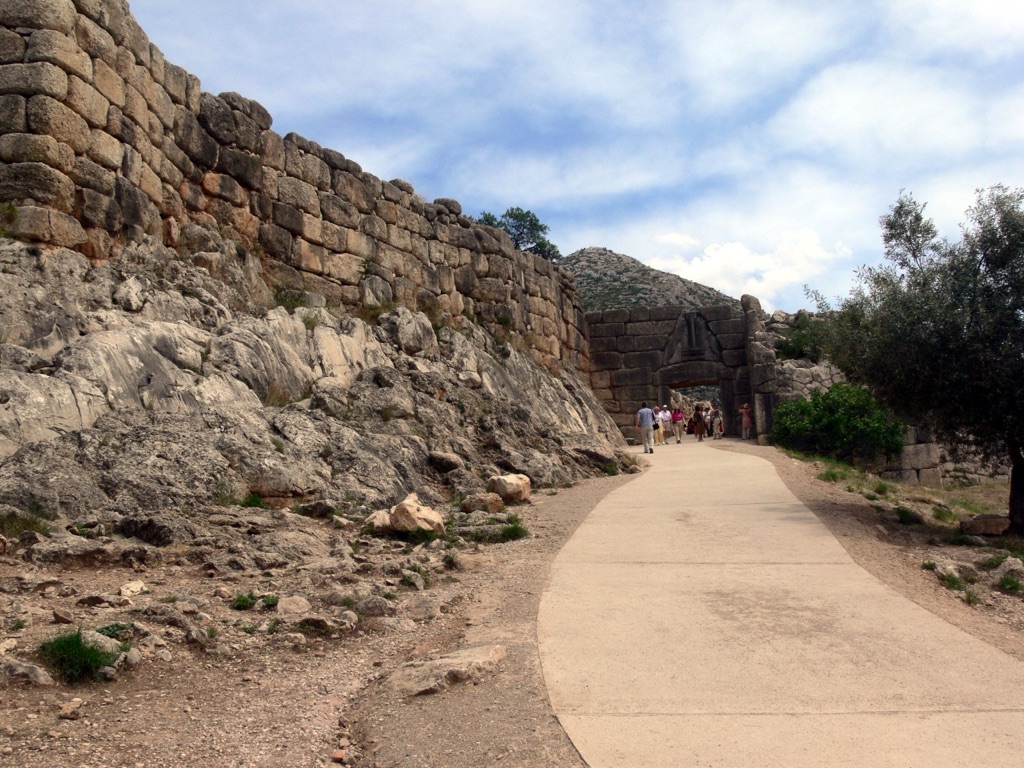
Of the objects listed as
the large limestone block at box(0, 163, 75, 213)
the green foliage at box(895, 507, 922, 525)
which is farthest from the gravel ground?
the large limestone block at box(0, 163, 75, 213)

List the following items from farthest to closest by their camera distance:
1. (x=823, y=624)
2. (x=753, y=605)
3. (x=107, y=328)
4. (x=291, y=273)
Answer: (x=291, y=273) < (x=107, y=328) < (x=753, y=605) < (x=823, y=624)

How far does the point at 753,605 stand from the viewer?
5789 mm

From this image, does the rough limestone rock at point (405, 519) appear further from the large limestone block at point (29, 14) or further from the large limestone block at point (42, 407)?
the large limestone block at point (29, 14)

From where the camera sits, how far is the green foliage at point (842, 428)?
16.9 meters

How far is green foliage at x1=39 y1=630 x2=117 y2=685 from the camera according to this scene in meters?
3.89

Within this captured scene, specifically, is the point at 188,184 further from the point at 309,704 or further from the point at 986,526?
the point at 986,526

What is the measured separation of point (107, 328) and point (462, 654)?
5077 millimetres

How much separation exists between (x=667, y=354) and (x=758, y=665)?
1870 centimetres

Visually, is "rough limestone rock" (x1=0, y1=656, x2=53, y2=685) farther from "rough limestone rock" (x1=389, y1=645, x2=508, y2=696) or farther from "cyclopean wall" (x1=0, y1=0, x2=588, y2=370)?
"cyclopean wall" (x1=0, y1=0, x2=588, y2=370)

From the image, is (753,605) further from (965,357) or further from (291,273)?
(291,273)

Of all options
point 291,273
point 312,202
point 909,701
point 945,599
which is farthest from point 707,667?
point 312,202

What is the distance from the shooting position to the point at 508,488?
388 inches

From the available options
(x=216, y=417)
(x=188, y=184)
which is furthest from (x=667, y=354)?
(x=216, y=417)

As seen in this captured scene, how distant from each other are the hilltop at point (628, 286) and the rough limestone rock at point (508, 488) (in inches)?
867
